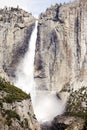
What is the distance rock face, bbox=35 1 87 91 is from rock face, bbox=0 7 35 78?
15.0 ft

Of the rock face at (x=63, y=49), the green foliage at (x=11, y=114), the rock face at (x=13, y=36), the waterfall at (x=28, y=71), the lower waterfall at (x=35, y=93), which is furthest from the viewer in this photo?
the rock face at (x=13, y=36)

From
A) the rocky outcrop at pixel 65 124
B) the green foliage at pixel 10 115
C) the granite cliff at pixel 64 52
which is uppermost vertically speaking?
the granite cliff at pixel 64 52

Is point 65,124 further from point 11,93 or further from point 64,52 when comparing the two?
point 64,52

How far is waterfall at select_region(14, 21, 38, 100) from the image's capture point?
402ft

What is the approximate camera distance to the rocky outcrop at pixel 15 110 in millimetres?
99938

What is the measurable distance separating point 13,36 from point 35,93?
17.9 metres

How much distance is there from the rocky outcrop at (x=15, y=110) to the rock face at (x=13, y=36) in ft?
50.5

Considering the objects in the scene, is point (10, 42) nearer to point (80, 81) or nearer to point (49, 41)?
point (49, 41)

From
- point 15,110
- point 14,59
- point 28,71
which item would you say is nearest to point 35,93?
point 28,71

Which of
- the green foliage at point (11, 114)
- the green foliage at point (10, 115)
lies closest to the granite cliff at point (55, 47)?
the green foliage at point (11, 114)

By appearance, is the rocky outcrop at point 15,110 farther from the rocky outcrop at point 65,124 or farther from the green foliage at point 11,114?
the rocky outcrop at point 65,124

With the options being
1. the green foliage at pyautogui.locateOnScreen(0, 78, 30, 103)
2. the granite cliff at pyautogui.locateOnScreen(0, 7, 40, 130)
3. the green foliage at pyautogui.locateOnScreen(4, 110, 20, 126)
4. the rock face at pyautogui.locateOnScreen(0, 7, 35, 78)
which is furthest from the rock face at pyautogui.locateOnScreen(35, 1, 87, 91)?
the green foliage at pyautogui.locateOnScreen(4, 110, 20, 126)

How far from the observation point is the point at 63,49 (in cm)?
12338

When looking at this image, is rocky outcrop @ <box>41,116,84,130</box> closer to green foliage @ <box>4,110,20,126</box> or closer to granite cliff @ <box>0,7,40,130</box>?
granite cliff @ <box>0,7,40,130</box>
